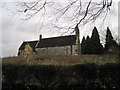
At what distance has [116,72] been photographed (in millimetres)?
9039

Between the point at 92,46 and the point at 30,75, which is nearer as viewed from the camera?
the point at 30,75

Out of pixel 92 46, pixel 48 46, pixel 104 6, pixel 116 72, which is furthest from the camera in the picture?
pixel 48 46

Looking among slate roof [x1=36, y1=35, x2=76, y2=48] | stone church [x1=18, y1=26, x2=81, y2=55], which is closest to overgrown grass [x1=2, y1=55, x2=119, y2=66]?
stone church [x1=18, y1=26, x2=81, y2=55]

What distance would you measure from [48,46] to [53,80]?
5063 cm

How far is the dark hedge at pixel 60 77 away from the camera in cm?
917

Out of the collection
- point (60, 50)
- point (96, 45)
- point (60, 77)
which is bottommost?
point (60, 77)

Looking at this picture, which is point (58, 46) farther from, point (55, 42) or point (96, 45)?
point (96, 45)

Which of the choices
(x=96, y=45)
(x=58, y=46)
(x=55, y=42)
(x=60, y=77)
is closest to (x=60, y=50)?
(x=58, y=46)

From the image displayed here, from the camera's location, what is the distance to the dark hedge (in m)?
9.17

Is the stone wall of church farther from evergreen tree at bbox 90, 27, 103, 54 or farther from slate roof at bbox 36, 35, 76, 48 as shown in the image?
evergreen tree at bbox 90, 27, 103, 54

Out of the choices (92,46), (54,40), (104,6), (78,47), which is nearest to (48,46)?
(54,40)

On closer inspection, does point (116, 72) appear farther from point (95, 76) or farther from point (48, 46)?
point (48, 46)

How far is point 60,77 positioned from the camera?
955 centimetres

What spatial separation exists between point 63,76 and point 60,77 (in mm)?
177
